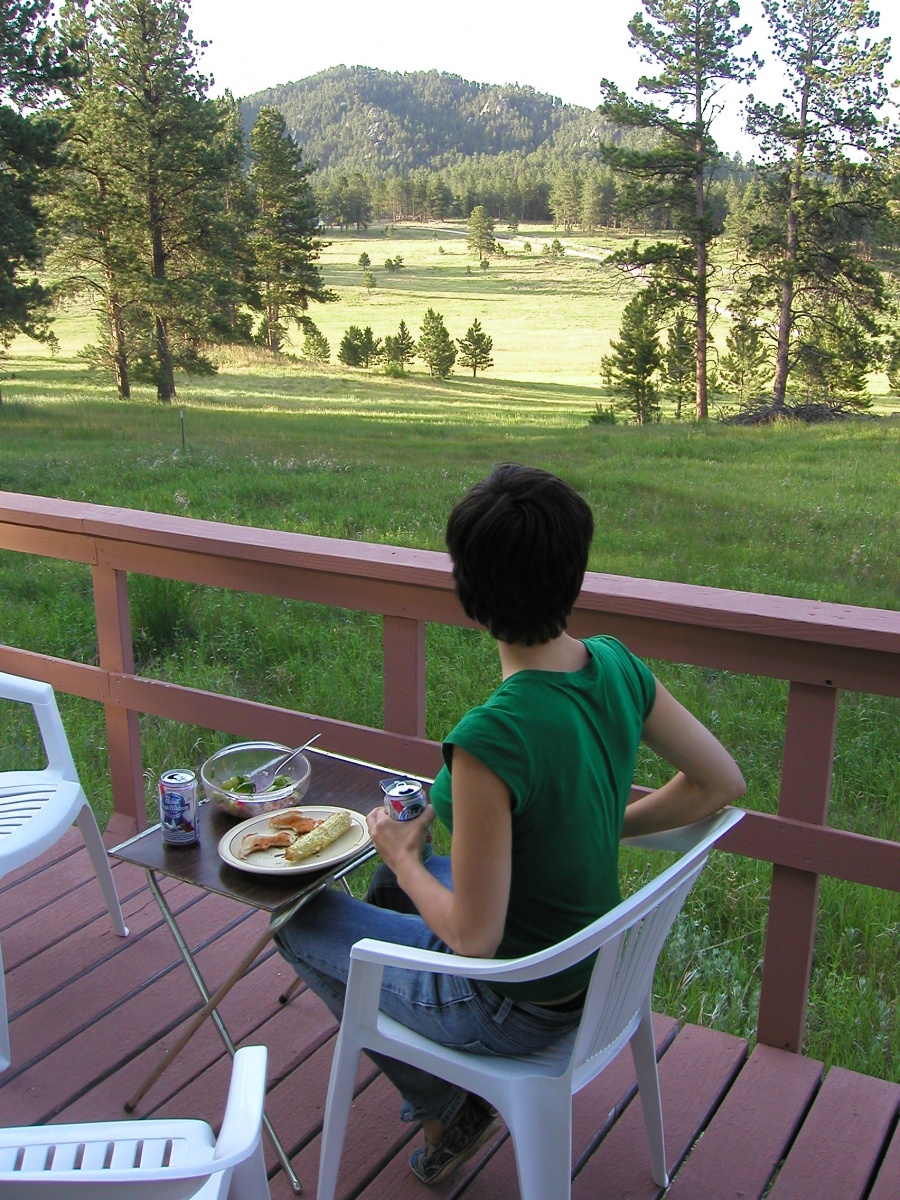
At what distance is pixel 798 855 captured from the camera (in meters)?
1.66

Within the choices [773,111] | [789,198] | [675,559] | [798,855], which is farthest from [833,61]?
[798,855]

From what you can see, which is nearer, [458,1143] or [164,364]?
[458,1143]

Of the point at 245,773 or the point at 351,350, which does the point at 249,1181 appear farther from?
the point at 351,350

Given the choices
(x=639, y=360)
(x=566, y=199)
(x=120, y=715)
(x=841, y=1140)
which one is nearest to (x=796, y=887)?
(x=841, y=1140)

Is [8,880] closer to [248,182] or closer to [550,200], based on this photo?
[248,182]

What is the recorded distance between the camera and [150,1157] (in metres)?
1.00

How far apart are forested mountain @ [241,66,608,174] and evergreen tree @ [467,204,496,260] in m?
11.4

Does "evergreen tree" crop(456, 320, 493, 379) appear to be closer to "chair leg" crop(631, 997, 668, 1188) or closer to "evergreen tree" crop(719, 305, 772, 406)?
"evergreen tree" crop(719, 305, 772, 406)

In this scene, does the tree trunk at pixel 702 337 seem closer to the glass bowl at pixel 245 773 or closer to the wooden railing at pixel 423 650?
the wooden railing at pixel 423 650

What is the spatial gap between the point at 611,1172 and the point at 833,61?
102ft

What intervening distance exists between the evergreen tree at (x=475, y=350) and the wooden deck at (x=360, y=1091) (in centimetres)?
4337

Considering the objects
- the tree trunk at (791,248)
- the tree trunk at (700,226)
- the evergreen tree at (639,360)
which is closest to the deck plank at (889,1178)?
the tree trunk at (791,248)

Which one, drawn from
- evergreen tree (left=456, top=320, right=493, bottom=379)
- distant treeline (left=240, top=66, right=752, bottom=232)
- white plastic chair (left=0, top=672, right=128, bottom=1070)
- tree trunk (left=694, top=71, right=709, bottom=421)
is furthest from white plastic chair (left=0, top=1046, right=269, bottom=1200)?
distant treeline (left=240, top=66, right=752, bottom=232)

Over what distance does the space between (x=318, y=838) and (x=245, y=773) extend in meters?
0.28
